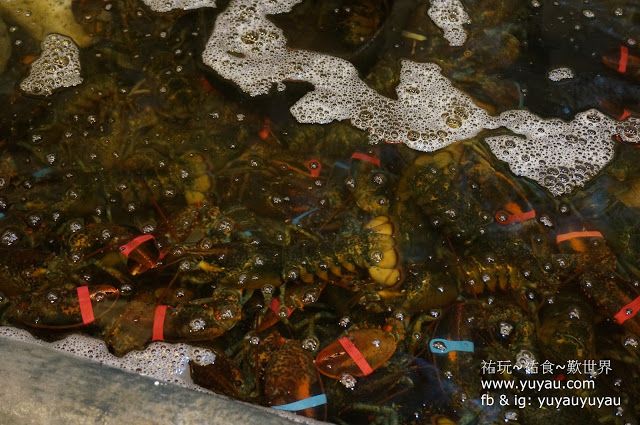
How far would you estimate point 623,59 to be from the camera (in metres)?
2.82

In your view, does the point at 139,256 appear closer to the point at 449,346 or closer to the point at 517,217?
the point at 449,346

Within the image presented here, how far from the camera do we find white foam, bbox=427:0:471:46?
3.00 metres

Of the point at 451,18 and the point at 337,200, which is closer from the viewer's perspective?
the point at 337,200

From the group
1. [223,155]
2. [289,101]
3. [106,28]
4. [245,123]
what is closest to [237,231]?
[223,155]

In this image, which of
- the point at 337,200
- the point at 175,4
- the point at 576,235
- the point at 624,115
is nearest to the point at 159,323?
the point at 337,200

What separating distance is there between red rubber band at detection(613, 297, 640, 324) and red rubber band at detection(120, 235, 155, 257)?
1.91 metres

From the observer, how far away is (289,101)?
2.77 metres

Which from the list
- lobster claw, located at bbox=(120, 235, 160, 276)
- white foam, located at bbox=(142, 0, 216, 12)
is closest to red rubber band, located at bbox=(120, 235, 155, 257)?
lobster claw, located at bbox=(120, 235, 160, 276)

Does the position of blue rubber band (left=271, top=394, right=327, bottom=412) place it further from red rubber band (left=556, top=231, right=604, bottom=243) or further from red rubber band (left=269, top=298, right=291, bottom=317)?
red rubber band (left=556, top=231, right=604, bottom=243)

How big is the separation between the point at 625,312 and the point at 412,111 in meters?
1.30

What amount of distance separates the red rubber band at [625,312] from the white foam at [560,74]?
3.97 feet

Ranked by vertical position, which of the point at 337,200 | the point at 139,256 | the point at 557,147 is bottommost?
the point at 139,256

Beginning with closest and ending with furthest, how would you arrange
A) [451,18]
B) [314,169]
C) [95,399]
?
1. [95,399]
2. [314,169]
3. [451,18]

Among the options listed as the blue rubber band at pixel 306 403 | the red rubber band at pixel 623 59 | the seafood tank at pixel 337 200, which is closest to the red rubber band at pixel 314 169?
the seafood tank at pixel 337 200
